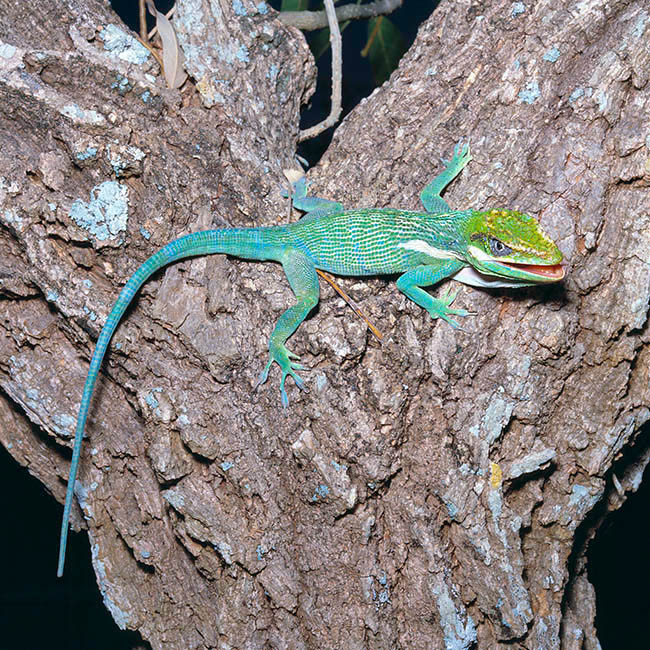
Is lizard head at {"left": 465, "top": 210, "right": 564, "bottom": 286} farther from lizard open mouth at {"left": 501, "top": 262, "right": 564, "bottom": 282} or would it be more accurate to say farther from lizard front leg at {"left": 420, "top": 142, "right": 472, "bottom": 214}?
lizard front leg at {"left": 420, "top": 142, "right": 472, "bottom": 214}

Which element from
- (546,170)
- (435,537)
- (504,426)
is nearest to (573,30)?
(546,170)

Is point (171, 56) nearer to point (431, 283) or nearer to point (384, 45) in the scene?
point (431, 283)

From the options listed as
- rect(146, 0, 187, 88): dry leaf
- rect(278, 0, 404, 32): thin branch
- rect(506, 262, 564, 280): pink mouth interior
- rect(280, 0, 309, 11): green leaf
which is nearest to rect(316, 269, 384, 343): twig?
rect(506, 262, 564, 280): pink mouth interior

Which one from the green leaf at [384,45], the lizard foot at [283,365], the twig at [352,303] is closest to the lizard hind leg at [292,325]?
the lizard foot at [283,365]

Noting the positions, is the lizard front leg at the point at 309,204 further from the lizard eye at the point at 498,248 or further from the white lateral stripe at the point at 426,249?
the lizard eye at the point at 498,248

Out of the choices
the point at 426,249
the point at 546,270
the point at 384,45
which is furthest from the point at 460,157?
the point at 384,45
